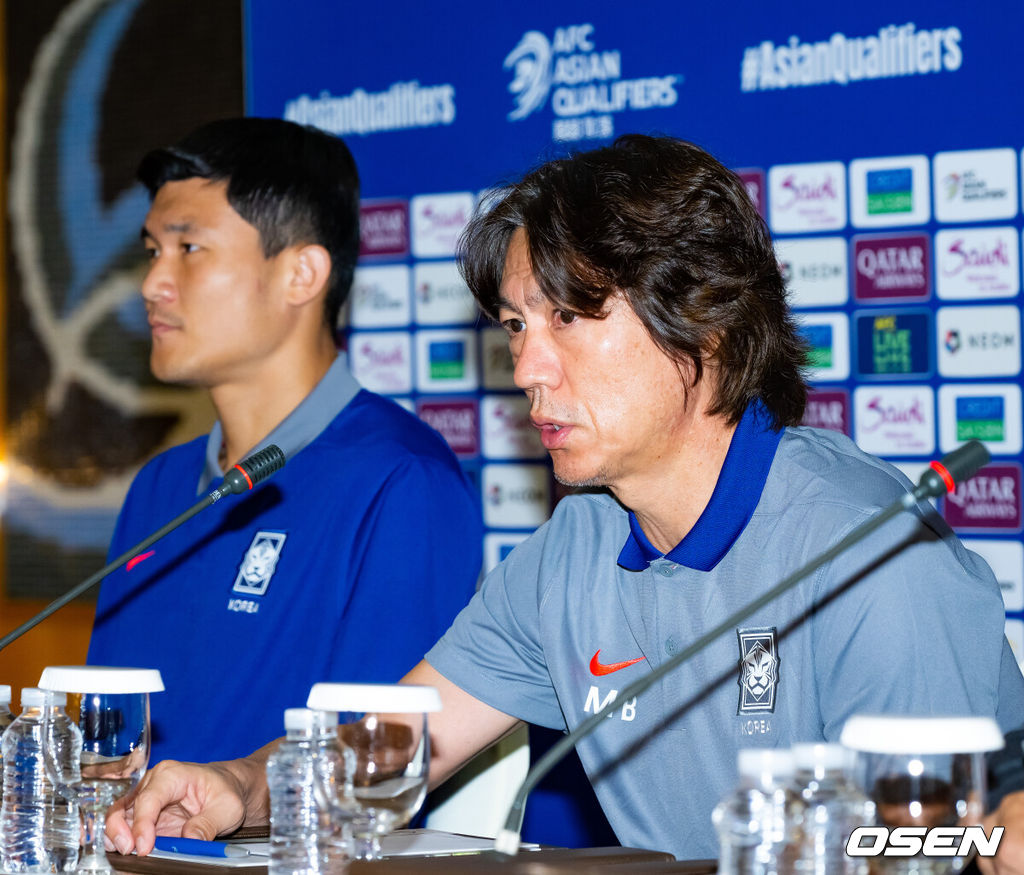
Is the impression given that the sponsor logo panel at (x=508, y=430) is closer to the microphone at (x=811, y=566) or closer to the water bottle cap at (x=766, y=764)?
the microphone at (x=811, y=566)

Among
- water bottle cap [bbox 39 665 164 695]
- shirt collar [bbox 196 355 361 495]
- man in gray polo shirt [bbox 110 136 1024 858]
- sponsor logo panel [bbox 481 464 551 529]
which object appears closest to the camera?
water bottle cap [bbox 39 665 164 695]

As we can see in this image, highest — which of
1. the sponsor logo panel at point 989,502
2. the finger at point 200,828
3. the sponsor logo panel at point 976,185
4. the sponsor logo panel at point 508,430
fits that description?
the sponsor logo panel at point 976,185

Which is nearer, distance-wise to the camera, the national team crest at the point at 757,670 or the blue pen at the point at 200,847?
the blue pen at the point at 200,847

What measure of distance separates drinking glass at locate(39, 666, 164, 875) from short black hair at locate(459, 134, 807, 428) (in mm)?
592

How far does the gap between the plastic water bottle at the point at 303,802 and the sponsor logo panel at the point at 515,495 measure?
1.37 metres

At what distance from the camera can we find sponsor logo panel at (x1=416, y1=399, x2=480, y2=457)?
2.42 m

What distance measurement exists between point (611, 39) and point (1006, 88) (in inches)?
26.6

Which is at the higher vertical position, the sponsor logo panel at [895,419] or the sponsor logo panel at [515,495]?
the sponsor logo panel at [895,419]

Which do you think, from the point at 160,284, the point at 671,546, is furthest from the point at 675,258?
the point at 160,284

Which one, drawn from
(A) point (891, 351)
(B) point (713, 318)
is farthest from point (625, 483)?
(A) point (891, 351)

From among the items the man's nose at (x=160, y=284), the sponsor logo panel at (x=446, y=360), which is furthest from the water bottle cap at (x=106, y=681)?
the sponsor logo panel at (x=446, y=360)

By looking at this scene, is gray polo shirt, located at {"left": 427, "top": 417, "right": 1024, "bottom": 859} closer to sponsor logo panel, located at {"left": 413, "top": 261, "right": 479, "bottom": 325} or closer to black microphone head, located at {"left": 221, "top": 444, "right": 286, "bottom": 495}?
black microphone head, located at {"left": 221, "top": 444, "right": 286, "bottom": 495}

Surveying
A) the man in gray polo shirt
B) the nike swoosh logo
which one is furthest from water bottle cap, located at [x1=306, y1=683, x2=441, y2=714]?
the nike swoosh logo

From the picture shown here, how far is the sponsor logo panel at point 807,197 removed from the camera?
2078mm
